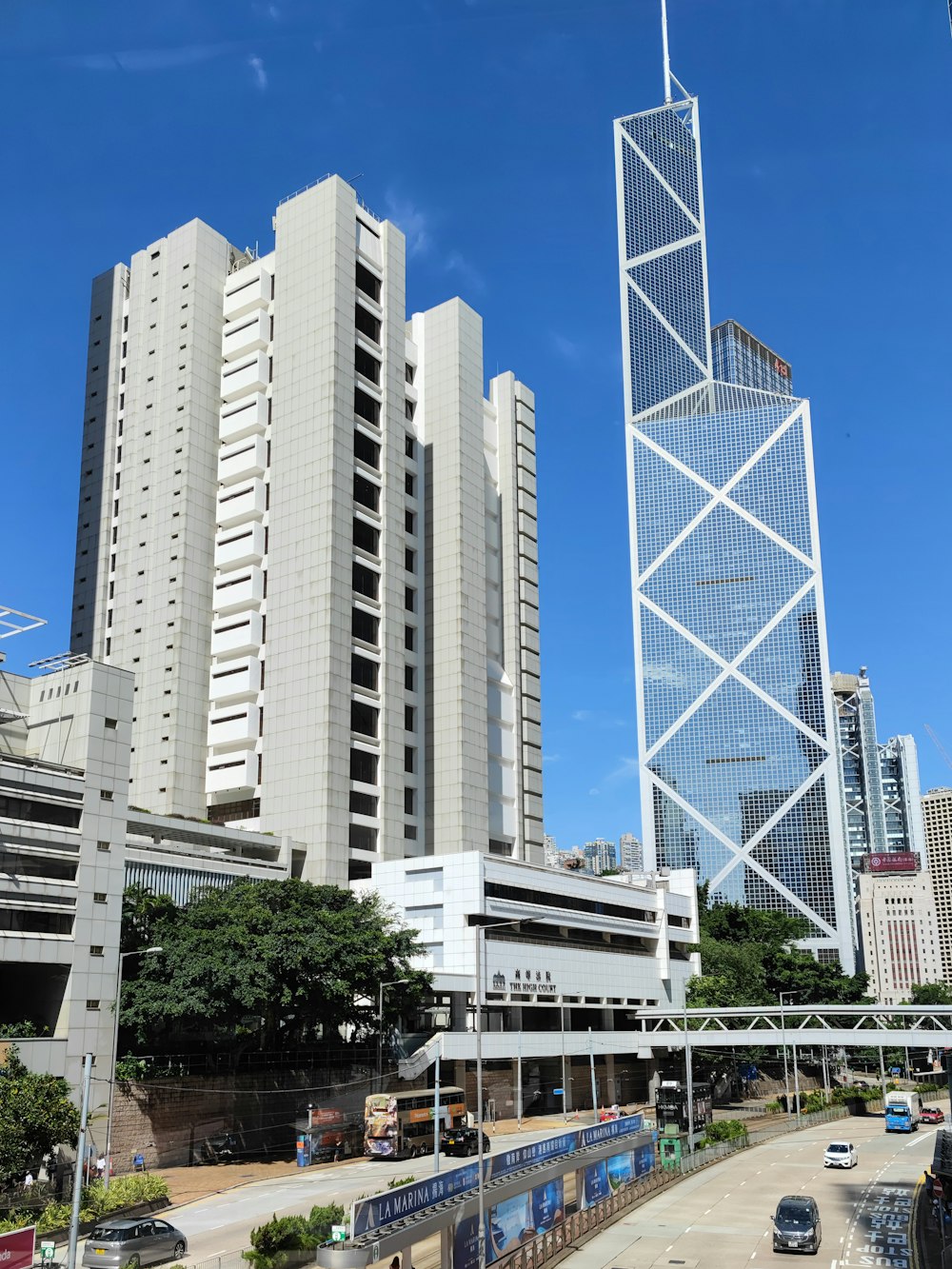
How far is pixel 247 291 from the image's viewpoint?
123 meters

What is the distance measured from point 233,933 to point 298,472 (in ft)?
164

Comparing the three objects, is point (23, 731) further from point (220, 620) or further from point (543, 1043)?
point (543, 1043)

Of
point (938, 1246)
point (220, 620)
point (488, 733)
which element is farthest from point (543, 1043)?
point (938, 1246)

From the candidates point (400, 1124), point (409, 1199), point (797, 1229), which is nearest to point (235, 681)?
point (400, 1124)

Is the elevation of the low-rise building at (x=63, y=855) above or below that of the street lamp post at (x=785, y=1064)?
above

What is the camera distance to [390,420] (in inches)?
4737

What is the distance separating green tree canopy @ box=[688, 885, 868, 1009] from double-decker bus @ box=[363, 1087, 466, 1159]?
56350mm

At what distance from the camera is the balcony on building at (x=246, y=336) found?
12038cm

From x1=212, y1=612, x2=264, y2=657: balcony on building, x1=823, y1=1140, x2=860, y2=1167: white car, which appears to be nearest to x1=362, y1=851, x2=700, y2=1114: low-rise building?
x1=212, y1=612, x2=264, y2=657: balcony on building

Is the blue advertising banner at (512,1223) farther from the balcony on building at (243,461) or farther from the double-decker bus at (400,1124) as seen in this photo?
the balcony on building at (243,461)

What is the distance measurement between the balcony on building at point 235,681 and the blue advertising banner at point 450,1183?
63.6 meters

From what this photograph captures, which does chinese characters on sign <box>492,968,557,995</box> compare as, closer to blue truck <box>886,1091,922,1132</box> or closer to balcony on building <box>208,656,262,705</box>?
blue truck <box>886,1091,922,1132</box>

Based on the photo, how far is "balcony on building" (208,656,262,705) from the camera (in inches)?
4392

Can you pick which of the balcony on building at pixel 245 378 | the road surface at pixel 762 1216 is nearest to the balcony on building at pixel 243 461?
the balcony on building at pixel 245 378
